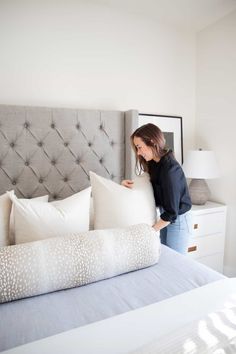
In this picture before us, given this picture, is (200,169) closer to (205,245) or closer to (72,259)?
(205,245)

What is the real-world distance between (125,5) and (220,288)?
209 centimetres

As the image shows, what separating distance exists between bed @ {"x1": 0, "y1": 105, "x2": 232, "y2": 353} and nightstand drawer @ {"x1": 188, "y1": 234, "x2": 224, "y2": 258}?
85 cm

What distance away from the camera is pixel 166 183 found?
1419mm

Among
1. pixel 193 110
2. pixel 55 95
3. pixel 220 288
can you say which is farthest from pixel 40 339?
pixel 193 110

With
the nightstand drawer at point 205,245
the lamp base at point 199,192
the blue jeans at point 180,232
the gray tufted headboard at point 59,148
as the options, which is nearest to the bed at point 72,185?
the gray tufted headboard at point 59,148

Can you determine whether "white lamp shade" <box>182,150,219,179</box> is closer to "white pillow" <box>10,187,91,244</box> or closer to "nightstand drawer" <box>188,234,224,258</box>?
"nightstand drawer" <box>188,234,224,258</box>

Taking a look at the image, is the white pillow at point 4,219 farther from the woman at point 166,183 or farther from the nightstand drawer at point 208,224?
the nightstand drawer at point 208,224

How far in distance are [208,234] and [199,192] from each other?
0.38 m

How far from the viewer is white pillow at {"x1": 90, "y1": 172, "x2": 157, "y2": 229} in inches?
55.9

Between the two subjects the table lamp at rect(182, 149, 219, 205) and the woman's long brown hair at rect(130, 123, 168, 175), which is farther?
the table lamp at rect(182, 149, 219, 205)

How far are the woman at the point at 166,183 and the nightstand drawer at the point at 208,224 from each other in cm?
60

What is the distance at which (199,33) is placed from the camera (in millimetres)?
2492

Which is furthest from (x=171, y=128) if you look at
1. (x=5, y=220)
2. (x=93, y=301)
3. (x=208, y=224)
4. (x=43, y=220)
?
(x=93, y=301)

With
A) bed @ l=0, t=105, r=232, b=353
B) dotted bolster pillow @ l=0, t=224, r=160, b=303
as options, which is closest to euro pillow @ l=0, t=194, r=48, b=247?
dotted bolster pillow @ l=0, t=224, r=160, b=303
